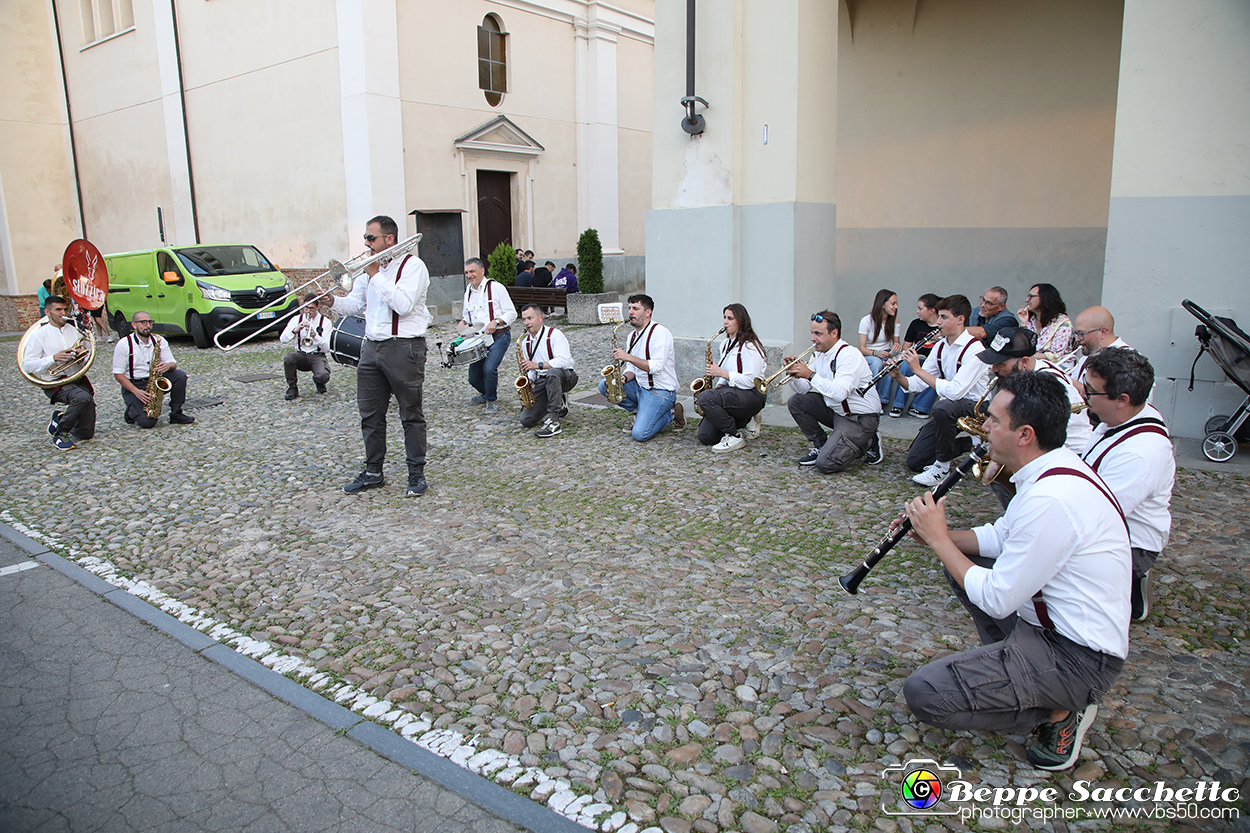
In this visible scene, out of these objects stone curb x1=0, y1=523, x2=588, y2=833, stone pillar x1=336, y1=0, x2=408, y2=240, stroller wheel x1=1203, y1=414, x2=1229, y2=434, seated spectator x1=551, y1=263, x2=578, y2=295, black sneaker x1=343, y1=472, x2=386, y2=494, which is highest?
stone pillar x1=336, y1=0, x2=408, y2=240

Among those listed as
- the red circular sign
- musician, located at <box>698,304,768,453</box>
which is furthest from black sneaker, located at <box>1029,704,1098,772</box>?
the red circular sign

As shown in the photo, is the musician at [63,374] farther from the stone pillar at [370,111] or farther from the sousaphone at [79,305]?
the stone pillar at [370,111]

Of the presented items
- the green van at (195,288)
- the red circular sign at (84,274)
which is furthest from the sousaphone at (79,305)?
the green van at (195,288)

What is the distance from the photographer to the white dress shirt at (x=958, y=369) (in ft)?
19.6

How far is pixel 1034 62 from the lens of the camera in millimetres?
10180

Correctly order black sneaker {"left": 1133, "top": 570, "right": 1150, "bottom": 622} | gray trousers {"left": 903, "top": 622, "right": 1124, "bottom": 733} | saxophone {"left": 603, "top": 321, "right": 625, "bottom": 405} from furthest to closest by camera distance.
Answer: saxophone {"left": 603, "top": 321, "right": 625, "bottom": 405} < black sneaker {"left": 1133, "top": 570, "right": 1150, "bottom": 622} < gray trousers {"left": 903, "top": 622, "right": 1124, "bottom": 733}

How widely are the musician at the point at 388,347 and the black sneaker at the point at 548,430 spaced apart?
1.74 meters

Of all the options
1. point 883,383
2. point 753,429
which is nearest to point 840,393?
point 753,429

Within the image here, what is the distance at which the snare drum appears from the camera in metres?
8.83

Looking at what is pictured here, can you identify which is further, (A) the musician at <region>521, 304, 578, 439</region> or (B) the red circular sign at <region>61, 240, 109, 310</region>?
(B) the red circular sign at <region>61, 240, 109, 310</region>

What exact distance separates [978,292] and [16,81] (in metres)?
25.5

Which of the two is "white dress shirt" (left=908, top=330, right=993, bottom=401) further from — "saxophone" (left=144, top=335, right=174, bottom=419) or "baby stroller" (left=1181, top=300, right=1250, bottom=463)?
"saxophone" (left=144, top=335, right=174, bottom=419)

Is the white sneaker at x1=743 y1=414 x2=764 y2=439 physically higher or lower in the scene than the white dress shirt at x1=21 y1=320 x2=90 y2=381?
lower

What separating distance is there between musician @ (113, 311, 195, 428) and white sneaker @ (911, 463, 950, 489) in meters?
7.67
